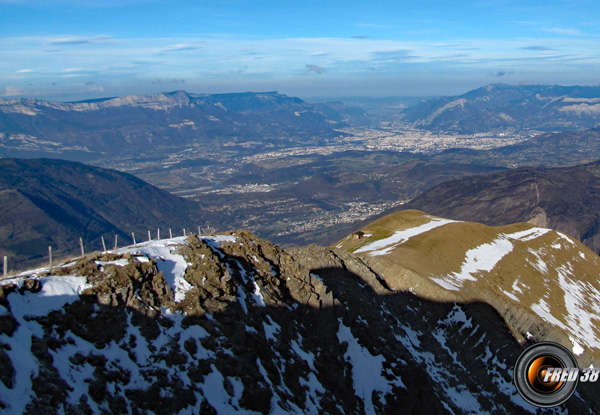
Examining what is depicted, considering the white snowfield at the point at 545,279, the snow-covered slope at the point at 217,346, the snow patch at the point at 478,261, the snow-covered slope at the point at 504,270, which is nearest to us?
the snow-covered slope at the point at 217,346

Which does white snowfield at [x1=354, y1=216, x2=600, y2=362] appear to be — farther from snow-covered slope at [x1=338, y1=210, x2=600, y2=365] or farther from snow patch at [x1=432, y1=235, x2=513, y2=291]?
snow-covered slope at [x1=338, y1=210, x2=600, y2=365]

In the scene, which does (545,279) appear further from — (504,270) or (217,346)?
(217,346)

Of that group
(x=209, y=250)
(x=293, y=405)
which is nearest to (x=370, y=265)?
(x=209, y=250)

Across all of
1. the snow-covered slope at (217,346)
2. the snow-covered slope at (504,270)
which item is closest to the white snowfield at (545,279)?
the snow-covered slope at (504,270)

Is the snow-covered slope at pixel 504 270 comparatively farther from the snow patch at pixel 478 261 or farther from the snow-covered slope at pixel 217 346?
the snow-covered slope at pixel 217 346

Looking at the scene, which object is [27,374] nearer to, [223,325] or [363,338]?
[223,325]

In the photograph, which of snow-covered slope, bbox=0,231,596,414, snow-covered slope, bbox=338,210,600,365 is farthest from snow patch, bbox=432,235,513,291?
snow-covered slope, bbox=0,231,596,414
